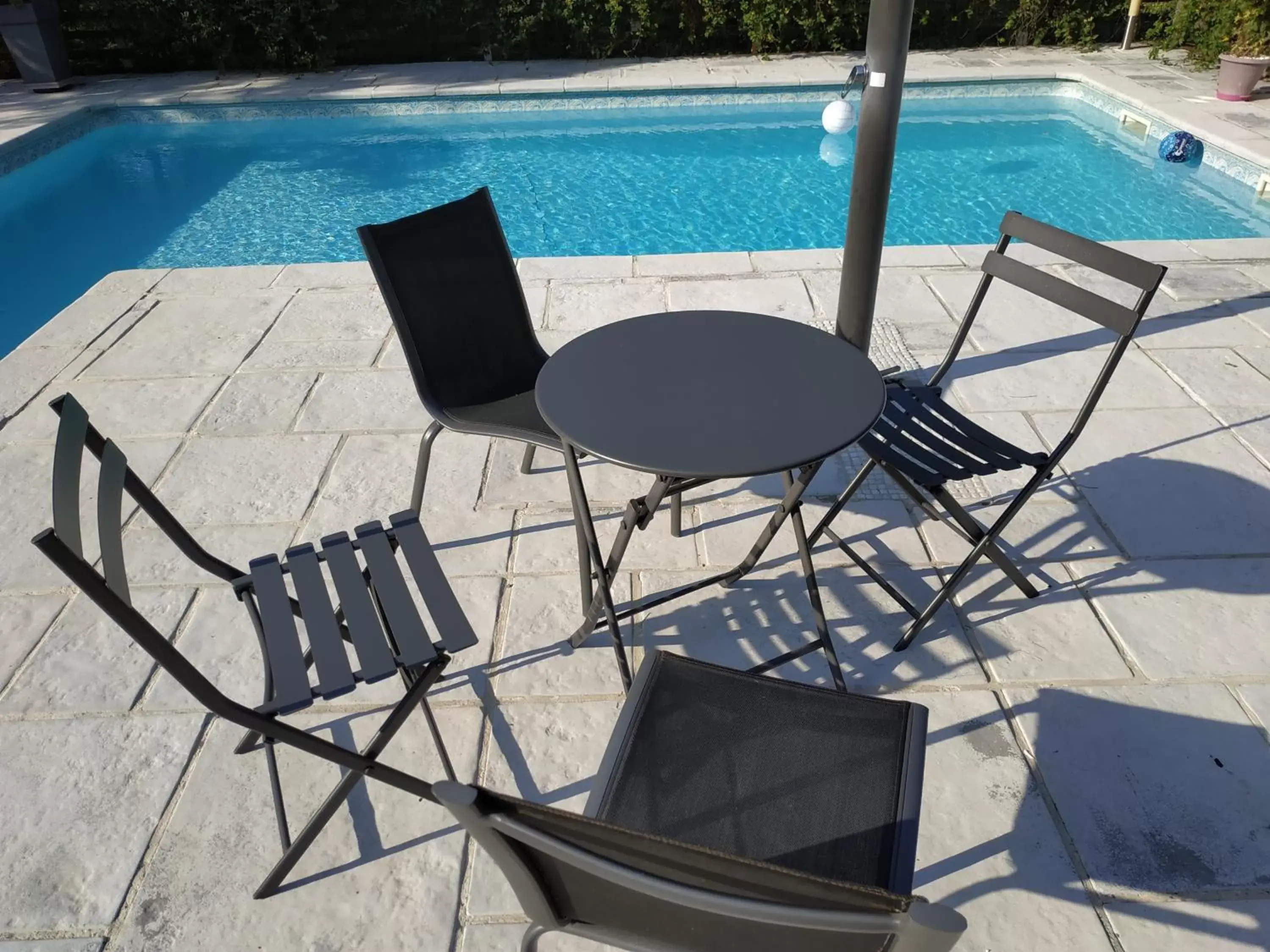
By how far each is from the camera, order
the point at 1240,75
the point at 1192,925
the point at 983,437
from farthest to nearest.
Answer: the point at 1240,75
the point at 983,437
the point at 1192,925

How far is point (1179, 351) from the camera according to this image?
3.91 m

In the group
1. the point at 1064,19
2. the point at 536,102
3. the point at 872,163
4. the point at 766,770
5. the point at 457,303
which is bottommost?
the point at 536,102

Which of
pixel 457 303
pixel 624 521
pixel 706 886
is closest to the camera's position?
pixel 706 886

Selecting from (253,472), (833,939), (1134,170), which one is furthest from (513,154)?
(833,939)

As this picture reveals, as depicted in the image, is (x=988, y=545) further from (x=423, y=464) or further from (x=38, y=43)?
(x=38, y=43)

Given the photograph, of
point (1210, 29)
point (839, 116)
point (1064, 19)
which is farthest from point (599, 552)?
point (1064, 19)

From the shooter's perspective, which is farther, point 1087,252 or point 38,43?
point 38,43

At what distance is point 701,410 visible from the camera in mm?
2123

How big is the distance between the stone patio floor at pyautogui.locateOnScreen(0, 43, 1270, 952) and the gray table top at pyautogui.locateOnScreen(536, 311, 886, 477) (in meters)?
0.75

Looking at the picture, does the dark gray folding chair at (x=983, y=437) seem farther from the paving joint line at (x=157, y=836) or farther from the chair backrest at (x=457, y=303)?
the paving joint line at (x=157, y=836)

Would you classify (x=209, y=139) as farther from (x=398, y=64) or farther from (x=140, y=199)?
(x=398, y=64)

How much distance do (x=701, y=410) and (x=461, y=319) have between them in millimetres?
1117

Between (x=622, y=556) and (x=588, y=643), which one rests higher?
(x=622, y=556)

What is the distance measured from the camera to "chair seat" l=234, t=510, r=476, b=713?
69.6 inches
